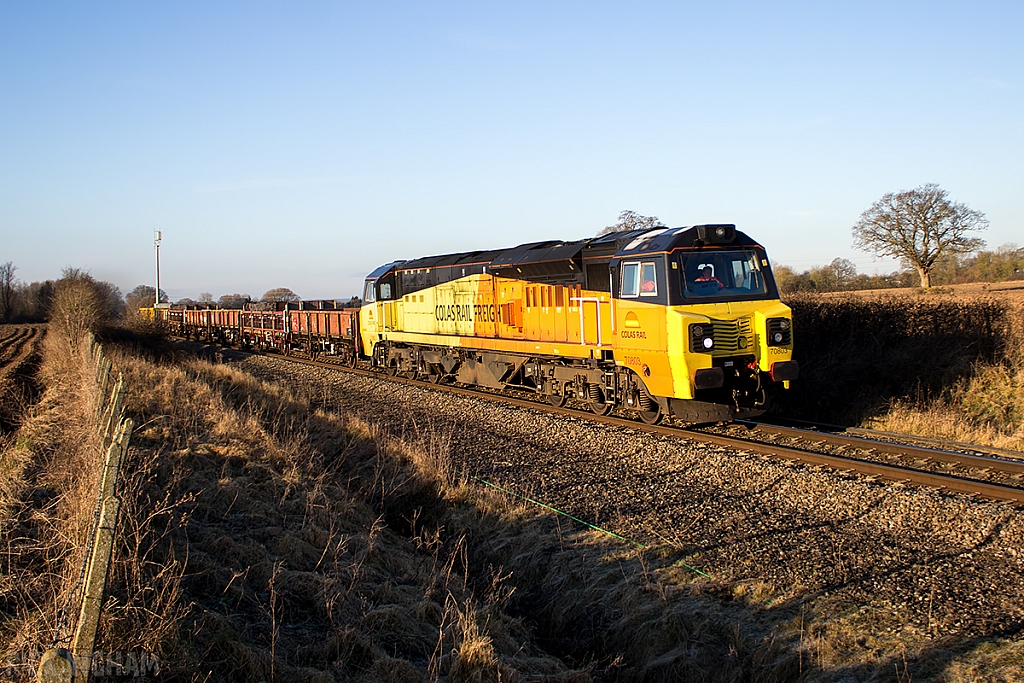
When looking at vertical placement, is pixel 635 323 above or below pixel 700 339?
above

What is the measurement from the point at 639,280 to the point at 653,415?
253 centimetres

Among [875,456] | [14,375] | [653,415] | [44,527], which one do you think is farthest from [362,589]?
[14,375]

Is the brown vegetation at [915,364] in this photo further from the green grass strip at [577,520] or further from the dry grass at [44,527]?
the dry grass at [44,527]

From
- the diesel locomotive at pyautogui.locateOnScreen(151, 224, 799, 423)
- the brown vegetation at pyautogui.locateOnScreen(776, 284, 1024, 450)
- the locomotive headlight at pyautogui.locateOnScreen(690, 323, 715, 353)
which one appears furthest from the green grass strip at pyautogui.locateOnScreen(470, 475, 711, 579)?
the brown vegetation at pyautogui.locateOnScreen(776, 284, 1024, 450)

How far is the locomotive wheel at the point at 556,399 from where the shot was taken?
49.4 feet

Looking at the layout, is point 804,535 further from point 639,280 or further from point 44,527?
point 44,527

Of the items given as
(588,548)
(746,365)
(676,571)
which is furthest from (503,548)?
(746,365)

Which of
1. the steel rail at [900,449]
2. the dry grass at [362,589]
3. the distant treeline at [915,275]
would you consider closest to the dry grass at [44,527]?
the dry grass at [362,589]

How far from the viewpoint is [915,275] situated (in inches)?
1142

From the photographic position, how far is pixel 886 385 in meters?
14.7

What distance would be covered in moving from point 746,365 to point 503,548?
234 inches

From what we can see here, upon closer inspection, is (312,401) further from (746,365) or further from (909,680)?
(909,680)

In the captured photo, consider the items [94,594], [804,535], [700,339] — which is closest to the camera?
[94,594]

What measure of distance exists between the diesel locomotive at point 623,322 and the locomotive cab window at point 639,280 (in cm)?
2
